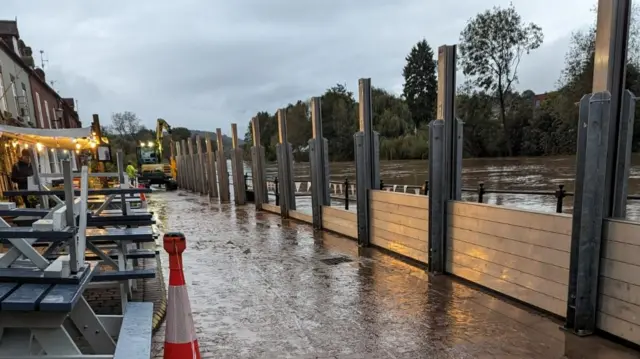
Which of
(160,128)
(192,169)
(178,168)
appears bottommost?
(178,168)

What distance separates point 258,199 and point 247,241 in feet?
15.7

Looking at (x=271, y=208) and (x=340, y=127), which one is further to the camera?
(x=340, y=127)

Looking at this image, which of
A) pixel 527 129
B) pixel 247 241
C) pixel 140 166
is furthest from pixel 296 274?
pixel 140 166

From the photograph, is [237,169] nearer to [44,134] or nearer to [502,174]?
[44,134]

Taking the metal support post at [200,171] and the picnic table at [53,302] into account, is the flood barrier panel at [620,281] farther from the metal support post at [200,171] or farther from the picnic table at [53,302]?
the metal support post at [200,171]

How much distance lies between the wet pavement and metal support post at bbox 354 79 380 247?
0.63 m

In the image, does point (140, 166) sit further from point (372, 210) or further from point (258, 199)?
point (372, 210)

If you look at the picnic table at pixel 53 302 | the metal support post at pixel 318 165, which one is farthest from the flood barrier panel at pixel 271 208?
the picnic table at pixel 53 302

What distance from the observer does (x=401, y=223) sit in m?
6.13

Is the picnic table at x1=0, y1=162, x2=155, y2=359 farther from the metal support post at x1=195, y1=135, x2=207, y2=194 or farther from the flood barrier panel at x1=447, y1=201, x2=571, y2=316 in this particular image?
the metal support post at x1=195, y1=135, x2=207, y2=194

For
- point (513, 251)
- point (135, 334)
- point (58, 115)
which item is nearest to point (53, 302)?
point (135, 334)

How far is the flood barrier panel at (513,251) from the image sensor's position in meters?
3.72

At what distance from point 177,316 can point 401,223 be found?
438cm

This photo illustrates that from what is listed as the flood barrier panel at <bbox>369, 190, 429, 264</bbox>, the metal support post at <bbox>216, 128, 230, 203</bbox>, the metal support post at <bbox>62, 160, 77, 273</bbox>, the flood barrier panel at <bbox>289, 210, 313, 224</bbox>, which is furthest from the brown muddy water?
the metal support post at <bbox>62, 160, 77, 273</bbox>
